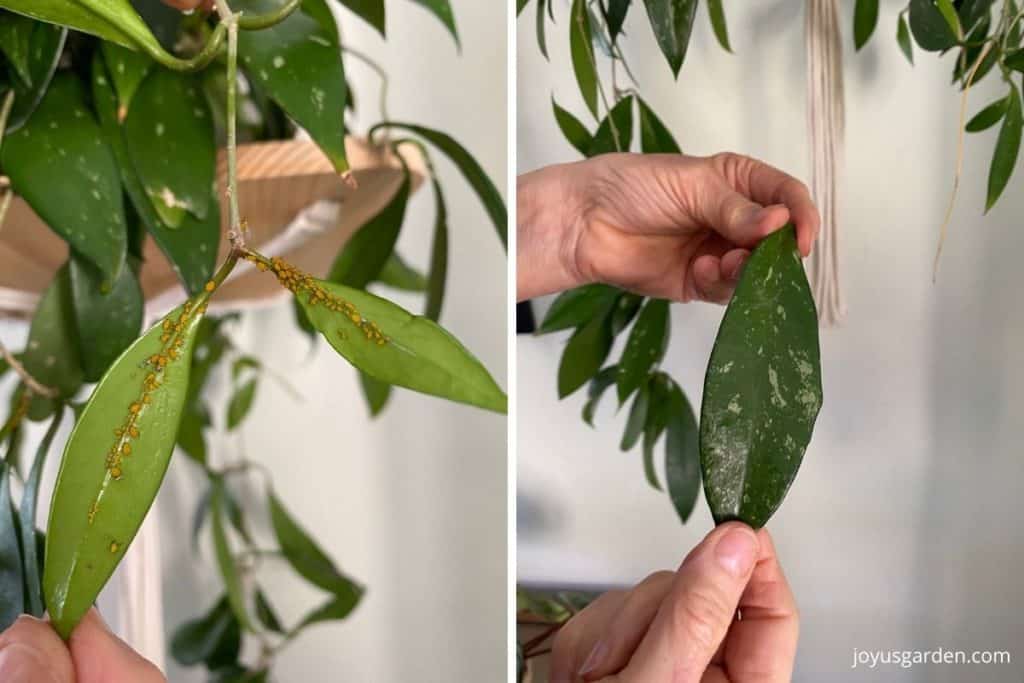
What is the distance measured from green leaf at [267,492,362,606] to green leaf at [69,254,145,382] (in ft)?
1.29

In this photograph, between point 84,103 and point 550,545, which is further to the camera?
point 550,545

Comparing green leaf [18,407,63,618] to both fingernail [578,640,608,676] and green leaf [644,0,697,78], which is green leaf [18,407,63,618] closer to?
fingernail [578,640,608,676]

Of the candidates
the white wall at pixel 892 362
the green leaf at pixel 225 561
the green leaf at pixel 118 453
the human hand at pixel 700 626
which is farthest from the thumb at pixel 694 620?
the green leaf at pixel 225 561

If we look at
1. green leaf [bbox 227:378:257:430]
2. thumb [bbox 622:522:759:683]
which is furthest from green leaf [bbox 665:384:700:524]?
green leaf [bbox 227:378:257:430]

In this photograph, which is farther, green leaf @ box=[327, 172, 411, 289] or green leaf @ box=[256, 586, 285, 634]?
green leaf @ box=[256, 586, 285, 634]

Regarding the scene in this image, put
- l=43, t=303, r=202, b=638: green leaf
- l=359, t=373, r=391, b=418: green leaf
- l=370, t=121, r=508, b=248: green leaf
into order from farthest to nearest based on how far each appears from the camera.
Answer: l=359, t=373, r=391, b=418: green leaf
l=370, t=121, r=508, b=248: green leaf
l=43, t=303, r=202, b=638: green leaf

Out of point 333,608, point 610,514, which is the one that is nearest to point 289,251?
point 610,514

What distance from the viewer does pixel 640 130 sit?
1.77 feet

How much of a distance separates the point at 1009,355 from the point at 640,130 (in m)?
0.25

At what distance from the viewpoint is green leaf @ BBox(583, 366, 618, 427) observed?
0.56m

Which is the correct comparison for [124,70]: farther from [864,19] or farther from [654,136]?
[864,19]

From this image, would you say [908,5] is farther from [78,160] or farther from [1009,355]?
[78,160]

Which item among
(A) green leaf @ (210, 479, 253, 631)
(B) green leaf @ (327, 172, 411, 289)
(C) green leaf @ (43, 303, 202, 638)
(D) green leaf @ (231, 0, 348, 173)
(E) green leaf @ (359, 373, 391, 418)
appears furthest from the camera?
(A) green leaf @ (210, 479, 253, 631)

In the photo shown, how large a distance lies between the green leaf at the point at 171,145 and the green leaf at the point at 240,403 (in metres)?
0.50
